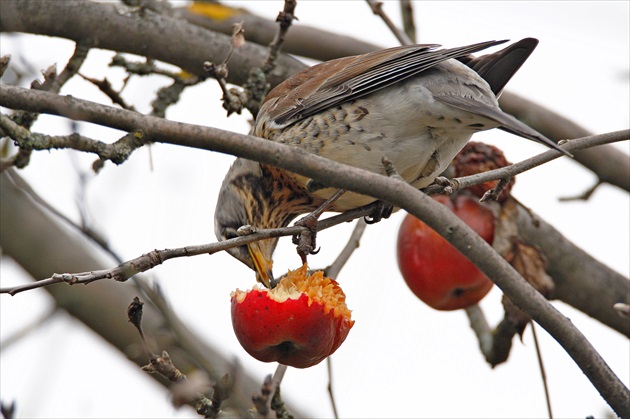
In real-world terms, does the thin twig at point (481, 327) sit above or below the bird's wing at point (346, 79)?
below

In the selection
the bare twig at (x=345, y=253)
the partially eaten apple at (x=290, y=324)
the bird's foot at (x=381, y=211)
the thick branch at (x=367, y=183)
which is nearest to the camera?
the thick branch at (x=367, y=183)

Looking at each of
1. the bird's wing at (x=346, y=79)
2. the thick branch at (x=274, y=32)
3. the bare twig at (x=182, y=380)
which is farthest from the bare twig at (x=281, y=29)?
the bare twig at (x=182, y=380)

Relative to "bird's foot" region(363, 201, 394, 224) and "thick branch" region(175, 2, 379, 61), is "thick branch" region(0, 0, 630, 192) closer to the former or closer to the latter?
"thick branch" region(175, 2, 379, 61)

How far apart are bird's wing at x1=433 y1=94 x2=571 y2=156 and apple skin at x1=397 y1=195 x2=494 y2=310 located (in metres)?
0.89

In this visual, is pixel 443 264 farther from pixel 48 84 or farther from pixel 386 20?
pixel 48 84

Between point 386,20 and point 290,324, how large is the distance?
1.89 m

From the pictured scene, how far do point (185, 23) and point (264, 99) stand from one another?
61 centimetres

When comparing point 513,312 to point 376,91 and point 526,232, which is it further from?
point 376,91

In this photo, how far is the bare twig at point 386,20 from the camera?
14.0ft

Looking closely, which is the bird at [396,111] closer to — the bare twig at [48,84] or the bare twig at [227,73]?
the bare twig at [227,73]

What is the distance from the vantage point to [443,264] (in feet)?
14.0

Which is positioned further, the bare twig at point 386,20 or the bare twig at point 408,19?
the bare twig at point 408,19

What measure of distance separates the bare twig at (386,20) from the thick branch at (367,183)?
1.91 meters

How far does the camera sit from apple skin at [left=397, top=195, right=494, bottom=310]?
168 inches
